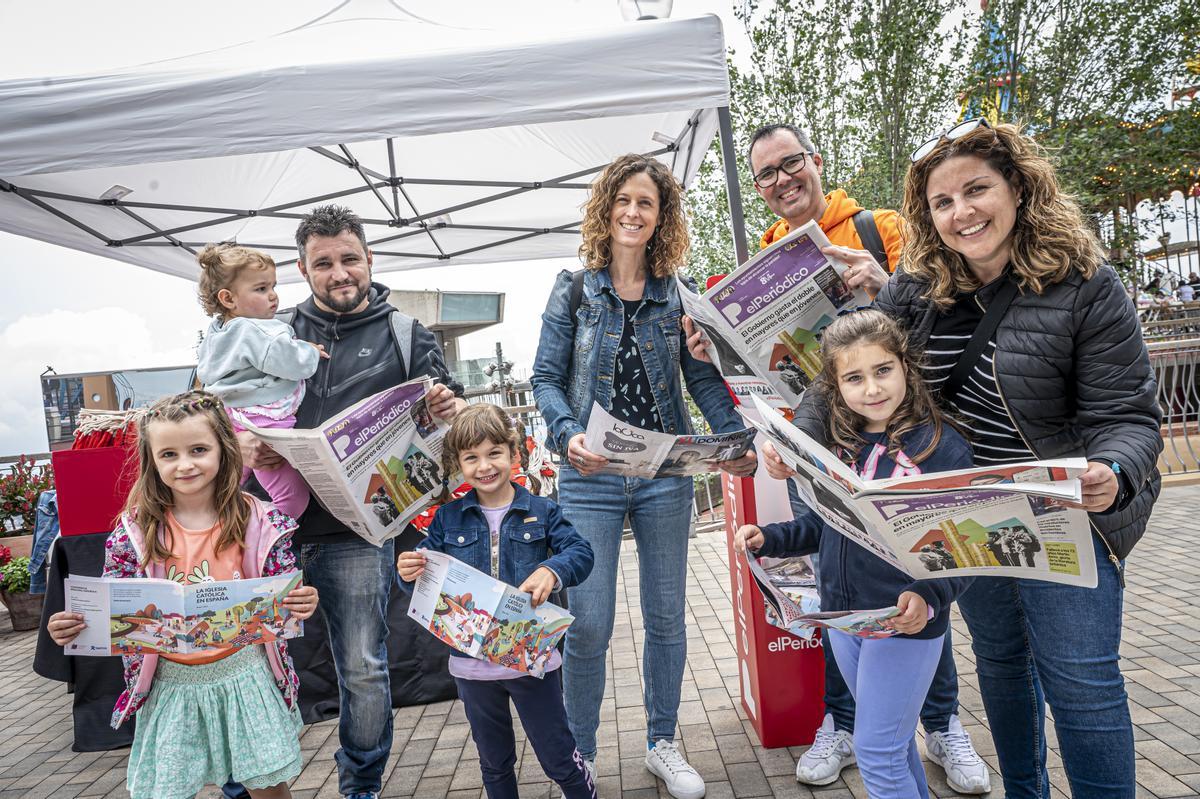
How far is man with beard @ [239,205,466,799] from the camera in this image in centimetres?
224

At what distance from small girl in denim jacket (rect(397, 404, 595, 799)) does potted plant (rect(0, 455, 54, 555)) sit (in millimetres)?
6844

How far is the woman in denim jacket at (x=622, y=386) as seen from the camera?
2.24 m

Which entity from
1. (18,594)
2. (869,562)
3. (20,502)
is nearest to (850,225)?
(869,562)

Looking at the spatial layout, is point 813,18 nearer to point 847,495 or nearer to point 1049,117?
point 1049,117

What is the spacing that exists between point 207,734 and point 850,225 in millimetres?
2503

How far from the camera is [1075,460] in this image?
1.17 meters

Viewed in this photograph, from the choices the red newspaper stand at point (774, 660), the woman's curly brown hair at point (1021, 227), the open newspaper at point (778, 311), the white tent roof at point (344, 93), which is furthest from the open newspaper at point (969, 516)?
the white tent roof at point (344, 93)

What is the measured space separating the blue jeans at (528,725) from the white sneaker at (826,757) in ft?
2.69

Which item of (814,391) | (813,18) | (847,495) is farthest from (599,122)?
(813,18)

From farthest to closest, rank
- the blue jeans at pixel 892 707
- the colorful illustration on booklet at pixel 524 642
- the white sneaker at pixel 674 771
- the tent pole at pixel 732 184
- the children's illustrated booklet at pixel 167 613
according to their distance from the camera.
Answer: the tent pole at pixel 732 184 → the white sneaker at pixel 674 771 → the colorful illustration on booklet at pixel 524 642 → the children's illustrated booklet at pixel 167 613 → the blue jeans at pixel 892 707

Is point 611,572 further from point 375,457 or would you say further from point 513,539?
point 375,457

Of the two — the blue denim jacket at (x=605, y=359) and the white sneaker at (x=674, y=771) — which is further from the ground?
the blue denim jacket at (x=605, y=359)

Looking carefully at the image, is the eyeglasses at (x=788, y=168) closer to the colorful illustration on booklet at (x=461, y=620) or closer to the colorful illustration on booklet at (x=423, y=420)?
the colorful illustration on booklet at (x=423, y=420)

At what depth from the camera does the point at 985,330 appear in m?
1.58
